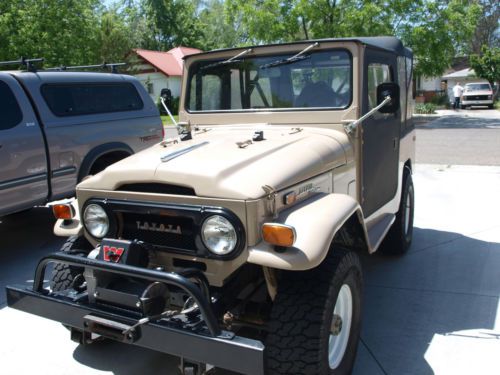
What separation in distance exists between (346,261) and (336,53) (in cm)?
165

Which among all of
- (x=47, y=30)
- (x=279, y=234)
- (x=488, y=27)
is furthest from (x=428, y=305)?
(x=488, y=27)

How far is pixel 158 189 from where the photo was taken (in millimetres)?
2846

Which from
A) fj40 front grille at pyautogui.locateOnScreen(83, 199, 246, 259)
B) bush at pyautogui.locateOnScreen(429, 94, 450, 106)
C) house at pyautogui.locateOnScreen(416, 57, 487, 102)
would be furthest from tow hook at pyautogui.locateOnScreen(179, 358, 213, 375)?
house at pyautogui.locateOnScreen(416, 57, 487, 102)

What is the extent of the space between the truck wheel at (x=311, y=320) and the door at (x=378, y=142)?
1222 millimetres

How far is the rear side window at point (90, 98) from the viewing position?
5988mm

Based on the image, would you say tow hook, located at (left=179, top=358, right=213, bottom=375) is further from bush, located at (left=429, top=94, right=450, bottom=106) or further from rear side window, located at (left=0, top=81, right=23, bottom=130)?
bush, located at (left=429, top=94, right=450, bottom=106)

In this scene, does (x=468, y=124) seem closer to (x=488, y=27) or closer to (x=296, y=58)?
(x=296, y=58)

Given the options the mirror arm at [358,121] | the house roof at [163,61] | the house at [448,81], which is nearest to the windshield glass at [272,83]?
the mirror arm at [358,121]

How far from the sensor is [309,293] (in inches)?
102

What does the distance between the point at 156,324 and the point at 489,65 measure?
37772mm

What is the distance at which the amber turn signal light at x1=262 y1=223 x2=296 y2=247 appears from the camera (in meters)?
2.41

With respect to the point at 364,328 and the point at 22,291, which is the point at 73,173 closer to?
the point at 22,291

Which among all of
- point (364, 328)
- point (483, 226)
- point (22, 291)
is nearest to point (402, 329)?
point (364, 328)

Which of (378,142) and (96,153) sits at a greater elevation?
(378,142)
